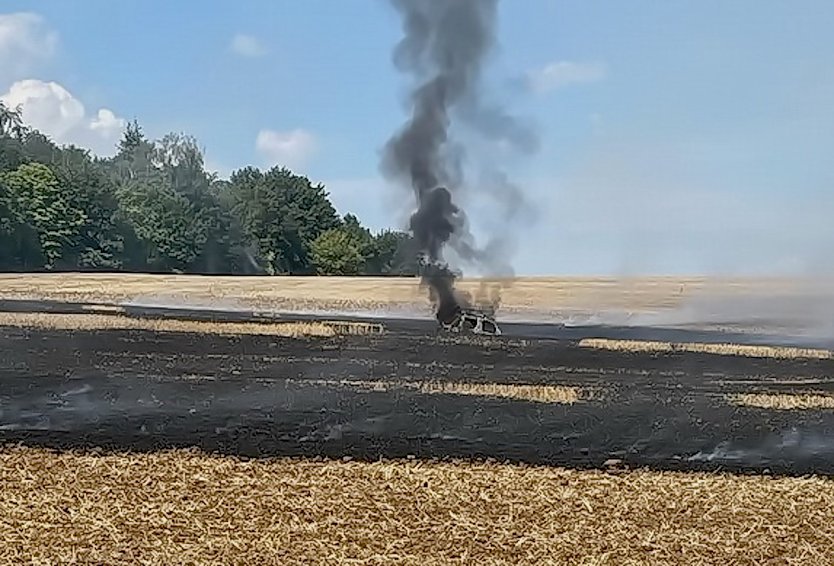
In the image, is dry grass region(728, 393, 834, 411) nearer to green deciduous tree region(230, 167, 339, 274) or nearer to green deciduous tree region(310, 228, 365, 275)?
green deciduous tree region(310, 228, 365, 275)

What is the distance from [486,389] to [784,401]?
789 centimetres

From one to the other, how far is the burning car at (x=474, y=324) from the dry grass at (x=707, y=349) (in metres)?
5.04

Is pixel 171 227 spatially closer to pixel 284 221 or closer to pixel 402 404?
pixel 284 221

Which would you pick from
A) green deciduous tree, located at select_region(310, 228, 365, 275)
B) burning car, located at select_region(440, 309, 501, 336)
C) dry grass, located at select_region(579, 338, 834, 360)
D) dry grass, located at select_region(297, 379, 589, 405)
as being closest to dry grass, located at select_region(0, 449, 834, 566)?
dry grass, located at select_region(297, 379, 589, 405)

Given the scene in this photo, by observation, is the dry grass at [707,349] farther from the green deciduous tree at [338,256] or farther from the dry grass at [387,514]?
the green deciduous tree at [338,256]

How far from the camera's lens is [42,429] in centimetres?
1909

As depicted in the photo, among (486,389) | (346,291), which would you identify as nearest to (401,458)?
(486,389)

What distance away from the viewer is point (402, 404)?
24.8 meters

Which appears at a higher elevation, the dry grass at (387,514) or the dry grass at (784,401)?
the dry grass at (784,401)

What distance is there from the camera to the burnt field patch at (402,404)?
18.5 metres

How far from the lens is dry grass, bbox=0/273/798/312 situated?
90438 millimetres

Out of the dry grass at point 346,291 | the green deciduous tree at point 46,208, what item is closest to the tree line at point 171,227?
the green deciduous tree at point 46,208

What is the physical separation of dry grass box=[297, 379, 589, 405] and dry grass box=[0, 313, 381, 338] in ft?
63.5

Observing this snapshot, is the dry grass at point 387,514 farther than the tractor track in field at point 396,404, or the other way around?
the tractor track in field at point 396,404
